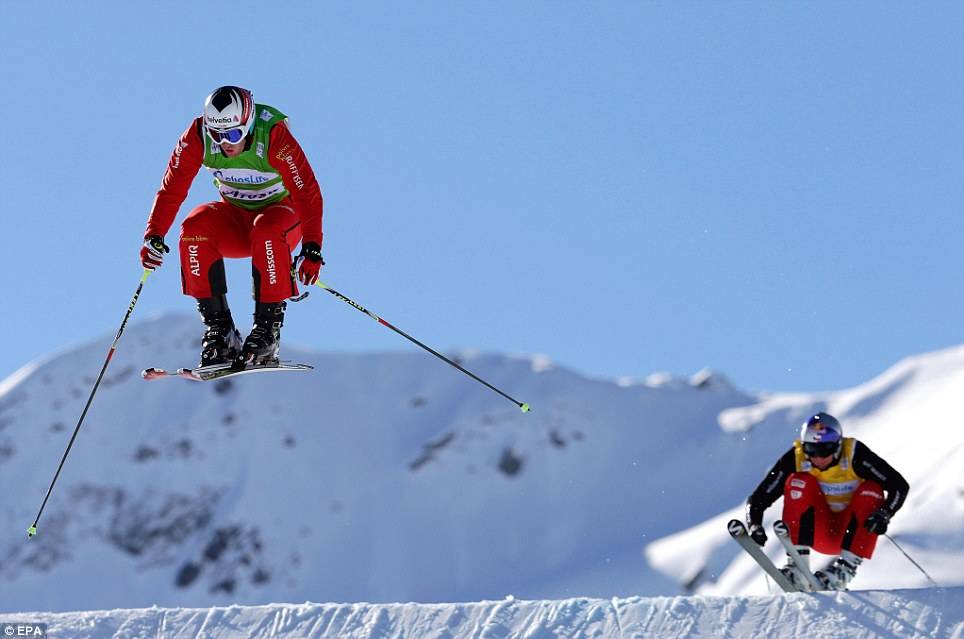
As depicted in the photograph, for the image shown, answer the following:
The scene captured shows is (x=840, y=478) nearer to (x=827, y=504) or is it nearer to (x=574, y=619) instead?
(x=827, y=504)

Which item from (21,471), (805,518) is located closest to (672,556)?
(21,471)

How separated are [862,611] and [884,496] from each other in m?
1.65

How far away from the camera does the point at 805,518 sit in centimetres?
987

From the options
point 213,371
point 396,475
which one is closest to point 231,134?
point 213,371

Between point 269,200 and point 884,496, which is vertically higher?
point 269,200

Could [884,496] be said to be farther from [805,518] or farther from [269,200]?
[269,200]

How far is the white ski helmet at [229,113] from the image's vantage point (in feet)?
31.1

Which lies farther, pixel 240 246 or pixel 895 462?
pixel 895 462

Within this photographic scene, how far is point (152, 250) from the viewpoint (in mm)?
9961

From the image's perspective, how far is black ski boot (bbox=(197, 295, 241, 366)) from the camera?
393 inches

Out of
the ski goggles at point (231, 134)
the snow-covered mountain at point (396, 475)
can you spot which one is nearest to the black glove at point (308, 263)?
the ski goggles at point (231, 134)

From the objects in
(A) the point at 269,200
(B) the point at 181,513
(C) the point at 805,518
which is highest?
(A) the point at 269,200

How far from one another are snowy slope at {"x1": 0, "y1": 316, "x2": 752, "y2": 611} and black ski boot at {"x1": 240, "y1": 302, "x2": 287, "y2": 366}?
85.2 m

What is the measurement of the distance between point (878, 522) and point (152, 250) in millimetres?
4859
